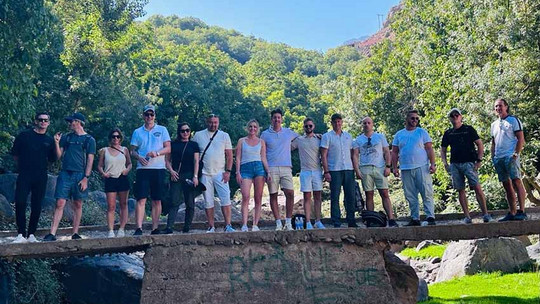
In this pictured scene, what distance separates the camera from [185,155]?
940cm

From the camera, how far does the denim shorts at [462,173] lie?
9586 millimetres

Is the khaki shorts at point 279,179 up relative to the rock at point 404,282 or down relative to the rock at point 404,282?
up

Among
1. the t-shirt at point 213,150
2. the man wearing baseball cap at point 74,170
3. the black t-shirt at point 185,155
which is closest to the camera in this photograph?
the man wearing baseball cap at point 74,170

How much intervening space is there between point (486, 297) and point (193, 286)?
8676mm

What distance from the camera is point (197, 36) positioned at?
404 ft

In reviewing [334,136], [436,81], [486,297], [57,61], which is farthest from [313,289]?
[57,61]

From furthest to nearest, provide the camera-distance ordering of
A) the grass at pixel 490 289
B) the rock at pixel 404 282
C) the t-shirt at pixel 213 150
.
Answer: the grass at pixel 490 289
the rock at pixel 404 282
the t-shirt at pixel 213 150

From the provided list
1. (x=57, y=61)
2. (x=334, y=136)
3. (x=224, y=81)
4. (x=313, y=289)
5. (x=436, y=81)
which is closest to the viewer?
(x=313, y=289)

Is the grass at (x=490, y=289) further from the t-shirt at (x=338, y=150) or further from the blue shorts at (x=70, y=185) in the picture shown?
the blue shorts at (x=70, y=185)

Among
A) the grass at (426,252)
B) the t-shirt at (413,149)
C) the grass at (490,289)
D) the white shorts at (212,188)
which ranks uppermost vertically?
the t-shirt at (413,149)

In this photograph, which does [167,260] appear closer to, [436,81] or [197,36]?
[436,81]

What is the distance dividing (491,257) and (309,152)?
1036cm

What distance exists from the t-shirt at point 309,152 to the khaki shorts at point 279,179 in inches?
11.4

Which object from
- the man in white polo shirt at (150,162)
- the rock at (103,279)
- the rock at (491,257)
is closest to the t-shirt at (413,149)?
the man in white polo shirt at (150,162)
